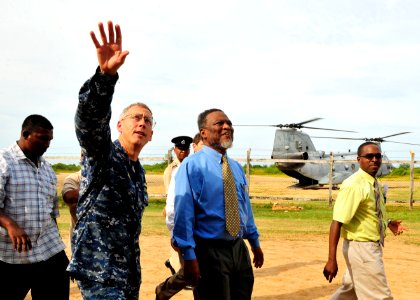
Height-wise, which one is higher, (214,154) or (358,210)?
(214,154)

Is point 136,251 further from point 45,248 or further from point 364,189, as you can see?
point 364,189

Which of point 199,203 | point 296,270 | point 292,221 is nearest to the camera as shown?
point 199,203

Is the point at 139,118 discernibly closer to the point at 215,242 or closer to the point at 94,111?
the point at 94,111

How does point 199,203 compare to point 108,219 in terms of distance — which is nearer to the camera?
point 108,219

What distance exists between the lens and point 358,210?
491cm

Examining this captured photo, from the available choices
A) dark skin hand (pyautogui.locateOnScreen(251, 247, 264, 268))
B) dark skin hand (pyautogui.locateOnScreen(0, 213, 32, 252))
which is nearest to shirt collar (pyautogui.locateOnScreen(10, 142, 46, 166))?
dark skin hand (pyautogui.locateOnScreen(0, 213, 32, 252))

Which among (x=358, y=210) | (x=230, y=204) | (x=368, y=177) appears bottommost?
(x=358, y=210)

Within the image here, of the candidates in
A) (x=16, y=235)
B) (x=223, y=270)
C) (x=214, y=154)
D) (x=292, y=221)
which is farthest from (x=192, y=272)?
(x=292, y=221)

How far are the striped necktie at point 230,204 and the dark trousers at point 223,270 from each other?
118 mm

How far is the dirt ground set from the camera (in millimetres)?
7082

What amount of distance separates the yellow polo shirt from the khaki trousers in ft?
0.26

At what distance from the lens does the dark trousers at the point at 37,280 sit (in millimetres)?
4152

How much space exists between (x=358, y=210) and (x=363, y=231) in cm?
20

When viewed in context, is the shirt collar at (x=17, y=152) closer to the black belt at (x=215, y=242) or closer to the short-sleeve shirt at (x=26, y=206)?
the short-sleeve shirt at (x=26, y=206)
